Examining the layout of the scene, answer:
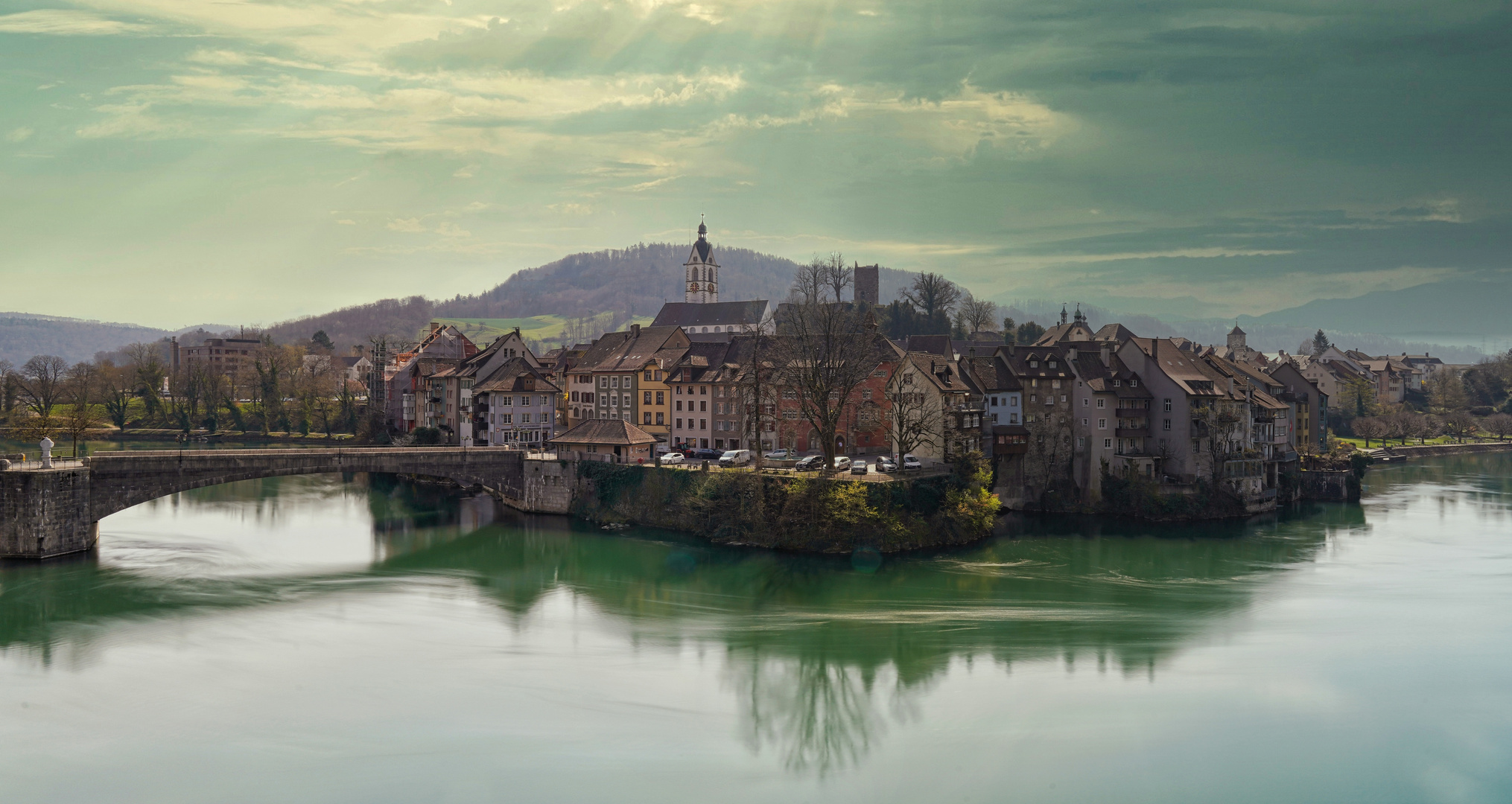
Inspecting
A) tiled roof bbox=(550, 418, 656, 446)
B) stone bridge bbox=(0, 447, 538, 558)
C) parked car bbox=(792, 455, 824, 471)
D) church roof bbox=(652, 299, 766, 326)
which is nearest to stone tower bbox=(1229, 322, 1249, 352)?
church roof bbox=(652, 299, 766, 326)

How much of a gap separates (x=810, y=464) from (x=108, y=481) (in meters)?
31.2

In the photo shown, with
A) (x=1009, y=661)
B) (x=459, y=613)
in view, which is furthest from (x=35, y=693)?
(x=1009, y=661)

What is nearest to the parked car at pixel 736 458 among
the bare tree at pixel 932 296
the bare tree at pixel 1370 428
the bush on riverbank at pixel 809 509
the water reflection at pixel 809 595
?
the bush on riverbank at pixel 809 509

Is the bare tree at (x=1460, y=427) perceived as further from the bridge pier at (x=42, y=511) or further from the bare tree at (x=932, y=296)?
the bridge pier at (x=42, y=511)

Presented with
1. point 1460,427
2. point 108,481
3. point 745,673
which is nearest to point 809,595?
point 745,673

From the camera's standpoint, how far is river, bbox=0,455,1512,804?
23.4 meters

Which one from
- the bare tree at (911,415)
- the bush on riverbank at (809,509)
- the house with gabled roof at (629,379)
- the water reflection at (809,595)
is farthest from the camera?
the house with gabled roof at (629,379)

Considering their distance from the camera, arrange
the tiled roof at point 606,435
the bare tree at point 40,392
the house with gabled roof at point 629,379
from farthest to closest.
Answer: the bare tree at point 40,392, the house with gabled roof at point 629,379, the tiled roof at point 606,435

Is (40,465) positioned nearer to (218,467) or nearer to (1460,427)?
(218,467)

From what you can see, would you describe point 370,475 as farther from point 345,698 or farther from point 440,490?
point 345,698

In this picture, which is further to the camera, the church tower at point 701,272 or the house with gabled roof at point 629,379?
the church tower at point 701,272

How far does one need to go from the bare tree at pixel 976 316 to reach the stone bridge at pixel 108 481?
77992 millimetres

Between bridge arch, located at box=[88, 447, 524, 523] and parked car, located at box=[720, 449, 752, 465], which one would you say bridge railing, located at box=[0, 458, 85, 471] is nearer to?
bridge arch, located at box=[88, 447, 524, 523]

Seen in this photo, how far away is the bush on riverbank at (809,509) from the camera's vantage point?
148 ft
